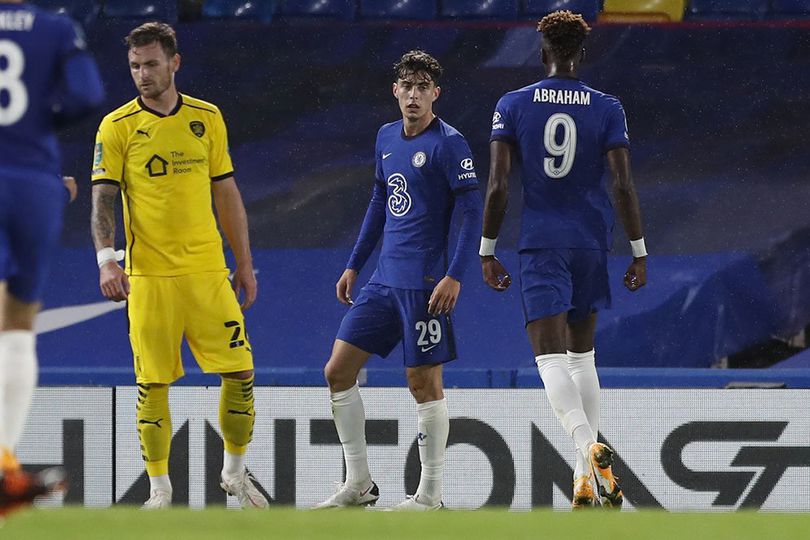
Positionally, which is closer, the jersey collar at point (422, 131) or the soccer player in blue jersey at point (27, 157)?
the soccer player in blue jersey at point (27, 157)

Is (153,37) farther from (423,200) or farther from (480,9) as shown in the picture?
(480,9)

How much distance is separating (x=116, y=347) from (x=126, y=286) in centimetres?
512

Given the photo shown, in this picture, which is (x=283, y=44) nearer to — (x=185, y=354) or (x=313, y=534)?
(x=185, y=354)

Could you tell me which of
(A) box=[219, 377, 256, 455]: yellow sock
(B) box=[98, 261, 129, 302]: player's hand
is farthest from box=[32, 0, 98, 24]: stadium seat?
(B) box=[98, 261, 129, 302]: player's hand

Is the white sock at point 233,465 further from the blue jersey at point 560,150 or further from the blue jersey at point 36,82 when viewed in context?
the blue jersey at point 36,82

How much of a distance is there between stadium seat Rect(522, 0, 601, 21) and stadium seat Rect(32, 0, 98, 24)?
10.4 ft

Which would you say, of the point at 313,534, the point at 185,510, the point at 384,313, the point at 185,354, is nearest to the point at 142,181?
the point at 384,313

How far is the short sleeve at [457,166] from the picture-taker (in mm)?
6379

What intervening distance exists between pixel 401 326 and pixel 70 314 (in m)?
5.06

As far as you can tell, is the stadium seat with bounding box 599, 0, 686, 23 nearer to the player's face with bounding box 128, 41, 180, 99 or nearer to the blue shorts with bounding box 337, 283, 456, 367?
the blue shorts with bounding box 337, 283, 456, 367

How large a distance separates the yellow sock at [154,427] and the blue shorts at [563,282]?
1.54 meters

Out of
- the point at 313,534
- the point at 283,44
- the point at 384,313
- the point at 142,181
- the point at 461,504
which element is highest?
the point at 283,44

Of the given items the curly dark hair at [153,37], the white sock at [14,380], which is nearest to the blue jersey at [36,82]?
the white sock at [14,380]

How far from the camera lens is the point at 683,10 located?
37.0ft
